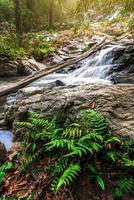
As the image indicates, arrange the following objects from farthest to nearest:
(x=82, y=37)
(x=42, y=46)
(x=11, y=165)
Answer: (x=82, y=37) < (x=42, y=46) < (x=11, y=165)

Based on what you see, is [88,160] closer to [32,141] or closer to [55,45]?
[32,141]

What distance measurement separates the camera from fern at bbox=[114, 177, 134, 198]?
133 inches

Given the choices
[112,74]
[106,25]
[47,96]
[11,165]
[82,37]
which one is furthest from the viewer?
[106,25]

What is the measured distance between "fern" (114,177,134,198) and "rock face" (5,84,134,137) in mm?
727

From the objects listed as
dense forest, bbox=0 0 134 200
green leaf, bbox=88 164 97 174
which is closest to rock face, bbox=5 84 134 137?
dense forest, bbox=0 0 134 200

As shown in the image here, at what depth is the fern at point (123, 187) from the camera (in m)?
3.38

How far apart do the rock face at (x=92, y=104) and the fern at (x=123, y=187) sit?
0.73m

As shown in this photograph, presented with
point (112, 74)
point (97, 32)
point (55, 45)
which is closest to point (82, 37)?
point (97, 32)

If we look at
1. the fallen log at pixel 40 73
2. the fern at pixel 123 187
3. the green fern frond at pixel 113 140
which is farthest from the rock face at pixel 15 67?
the fern at pixel 123 187

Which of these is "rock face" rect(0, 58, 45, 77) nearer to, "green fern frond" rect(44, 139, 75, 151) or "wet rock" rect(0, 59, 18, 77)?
"wet rock" rect(0, 59, 18, 77)

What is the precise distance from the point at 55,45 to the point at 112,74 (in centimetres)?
963

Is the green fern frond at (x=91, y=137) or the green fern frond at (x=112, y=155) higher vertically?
the green fern frond at (x=91, y=137)

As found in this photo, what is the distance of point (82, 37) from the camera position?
2269 cm

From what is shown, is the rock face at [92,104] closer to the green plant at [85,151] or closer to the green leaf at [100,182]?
the green plant at [85,151]
